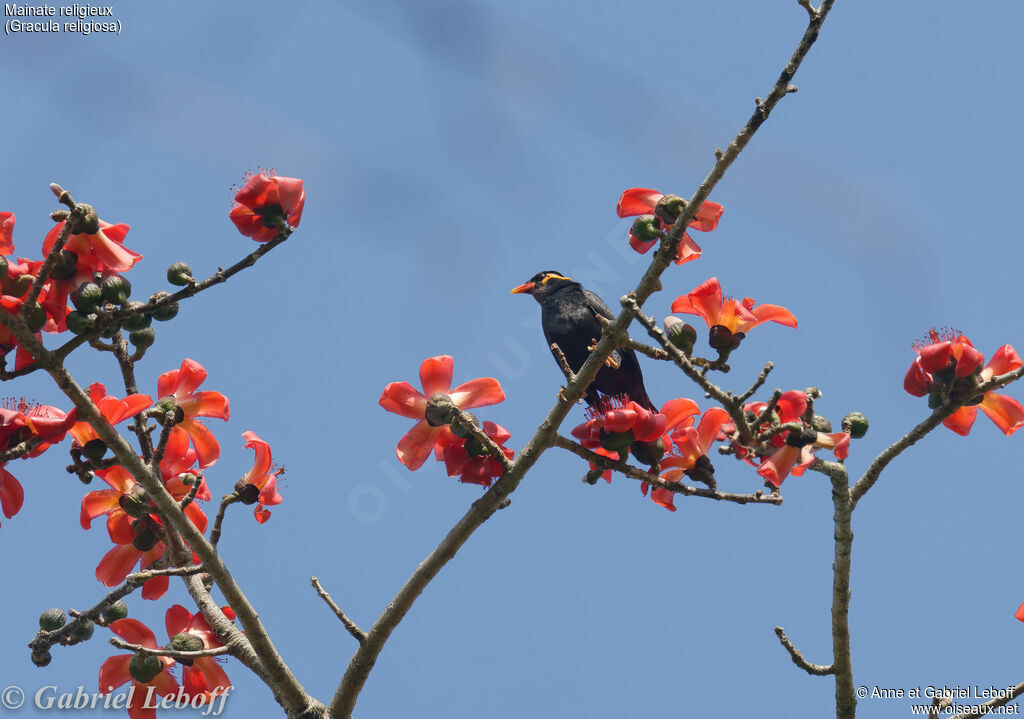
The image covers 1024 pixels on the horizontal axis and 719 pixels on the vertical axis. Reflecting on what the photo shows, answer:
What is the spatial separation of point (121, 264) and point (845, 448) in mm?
A: 2222

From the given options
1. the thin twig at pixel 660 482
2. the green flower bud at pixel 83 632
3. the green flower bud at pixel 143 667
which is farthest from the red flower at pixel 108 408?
the thin twig at pixel 660 482

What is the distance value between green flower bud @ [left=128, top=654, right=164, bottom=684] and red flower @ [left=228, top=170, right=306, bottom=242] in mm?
A: 1403

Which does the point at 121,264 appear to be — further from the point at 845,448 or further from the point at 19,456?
the point at 845,448

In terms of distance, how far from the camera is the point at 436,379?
322 cm

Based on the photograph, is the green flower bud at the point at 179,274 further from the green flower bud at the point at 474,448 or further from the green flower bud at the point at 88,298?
the green flower bud at the point at 474,448

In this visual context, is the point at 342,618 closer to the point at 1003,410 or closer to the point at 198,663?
the point at 198,663

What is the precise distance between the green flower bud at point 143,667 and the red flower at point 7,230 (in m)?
1.34

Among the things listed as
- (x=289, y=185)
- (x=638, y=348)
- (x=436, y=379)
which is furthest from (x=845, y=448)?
(x=289, y=185)

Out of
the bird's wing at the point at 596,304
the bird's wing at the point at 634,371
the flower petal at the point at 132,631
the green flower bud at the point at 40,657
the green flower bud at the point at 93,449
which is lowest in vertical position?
the green flower bud at the point at 40,657

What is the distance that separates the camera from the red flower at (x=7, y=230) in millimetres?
2981

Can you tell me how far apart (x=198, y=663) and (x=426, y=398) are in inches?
48.1

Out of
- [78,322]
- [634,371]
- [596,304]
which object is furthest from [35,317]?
[596,304]

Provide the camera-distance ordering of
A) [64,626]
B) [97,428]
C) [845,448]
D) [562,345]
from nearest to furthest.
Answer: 1. [97,428]
2. [845,448]
3. [64,626]
4. [562,345]

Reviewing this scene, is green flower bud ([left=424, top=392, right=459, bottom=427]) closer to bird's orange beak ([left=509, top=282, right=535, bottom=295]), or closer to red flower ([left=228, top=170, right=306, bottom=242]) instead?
red flower ([left=228, top=170, right=306, bottom=242])
